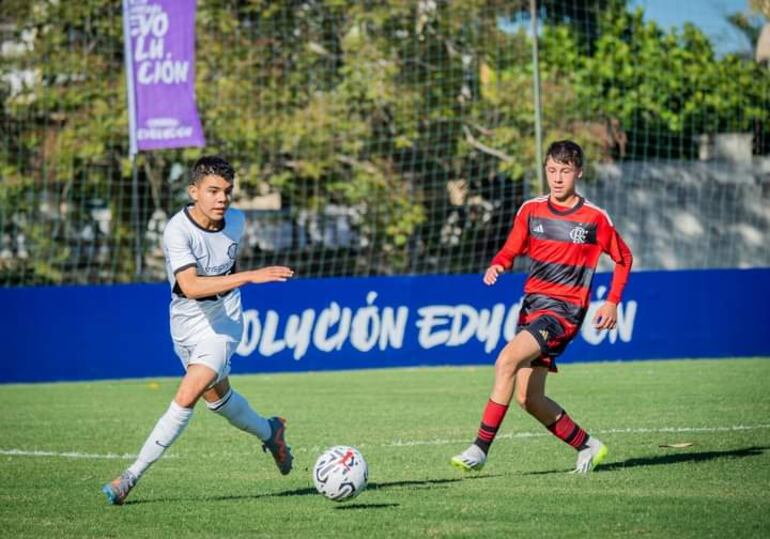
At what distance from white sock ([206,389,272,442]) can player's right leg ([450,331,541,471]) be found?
117cm

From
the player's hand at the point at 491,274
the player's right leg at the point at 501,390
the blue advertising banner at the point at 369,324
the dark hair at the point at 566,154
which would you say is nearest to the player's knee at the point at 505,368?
the player's right leg at the point at 501,390

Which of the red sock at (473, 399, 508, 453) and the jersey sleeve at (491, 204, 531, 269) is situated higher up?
the jersey sleeve at (491, 204, 531, 269)

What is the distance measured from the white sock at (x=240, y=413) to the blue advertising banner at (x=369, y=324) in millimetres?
9398

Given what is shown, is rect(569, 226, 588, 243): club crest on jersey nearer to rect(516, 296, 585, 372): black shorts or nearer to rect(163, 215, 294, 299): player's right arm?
rect(516, 296, 585, 372): black shorts

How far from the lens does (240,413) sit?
8.12 meters

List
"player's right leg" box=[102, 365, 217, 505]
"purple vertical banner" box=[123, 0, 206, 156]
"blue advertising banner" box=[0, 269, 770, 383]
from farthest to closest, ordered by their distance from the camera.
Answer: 1. "purple vertical banner" box=[123, 0, 206, 156]
2. "blue advertising banner" box=[0, 269, 770, 383]
3. "player's right leg" box=[102, 365, 217, 505]

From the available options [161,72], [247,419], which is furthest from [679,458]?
[161,72]

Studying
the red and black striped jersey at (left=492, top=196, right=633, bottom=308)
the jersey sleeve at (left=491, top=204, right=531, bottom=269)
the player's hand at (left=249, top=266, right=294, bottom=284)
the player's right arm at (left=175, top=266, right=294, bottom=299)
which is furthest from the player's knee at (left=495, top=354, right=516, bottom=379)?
the player's hand at (left=249, top=266, right=294, bottom=284)

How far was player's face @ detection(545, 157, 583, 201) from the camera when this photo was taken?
837 centimetres

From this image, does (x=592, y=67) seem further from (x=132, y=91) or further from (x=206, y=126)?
(x=132, y=91)

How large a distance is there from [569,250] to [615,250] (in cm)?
31

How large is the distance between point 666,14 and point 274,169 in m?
7.95

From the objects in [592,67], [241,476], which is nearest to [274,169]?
[592,67]

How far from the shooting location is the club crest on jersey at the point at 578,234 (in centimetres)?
854
